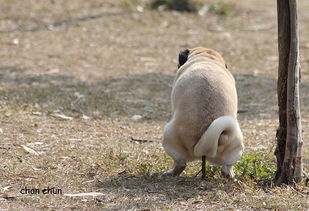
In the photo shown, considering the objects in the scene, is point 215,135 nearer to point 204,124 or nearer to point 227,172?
point 204,124

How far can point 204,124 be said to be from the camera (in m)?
5.61

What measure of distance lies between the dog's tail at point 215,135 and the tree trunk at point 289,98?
1.42ft

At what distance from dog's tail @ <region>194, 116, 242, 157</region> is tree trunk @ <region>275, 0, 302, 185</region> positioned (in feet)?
1.42

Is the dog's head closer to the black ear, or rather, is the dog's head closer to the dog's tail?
the black ear

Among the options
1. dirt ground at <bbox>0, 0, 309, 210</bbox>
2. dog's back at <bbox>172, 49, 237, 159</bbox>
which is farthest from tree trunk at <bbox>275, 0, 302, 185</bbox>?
dog's back at <bbox>172, 49, 237, 159</bbox>

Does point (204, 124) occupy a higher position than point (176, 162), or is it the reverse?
point (204, 124)

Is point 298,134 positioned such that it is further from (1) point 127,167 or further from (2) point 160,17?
(2) point 160,17

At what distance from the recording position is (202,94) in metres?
5.72

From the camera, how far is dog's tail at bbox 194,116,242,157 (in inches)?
215

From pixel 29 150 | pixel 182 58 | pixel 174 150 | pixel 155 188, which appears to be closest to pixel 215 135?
pixel 174 150

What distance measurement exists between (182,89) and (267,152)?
149 centimetres

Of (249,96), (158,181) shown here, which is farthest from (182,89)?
(249,96)

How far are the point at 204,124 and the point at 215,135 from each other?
20cm

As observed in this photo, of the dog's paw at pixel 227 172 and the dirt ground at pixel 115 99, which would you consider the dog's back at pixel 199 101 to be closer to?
the dog's paw at pixel 227 172
